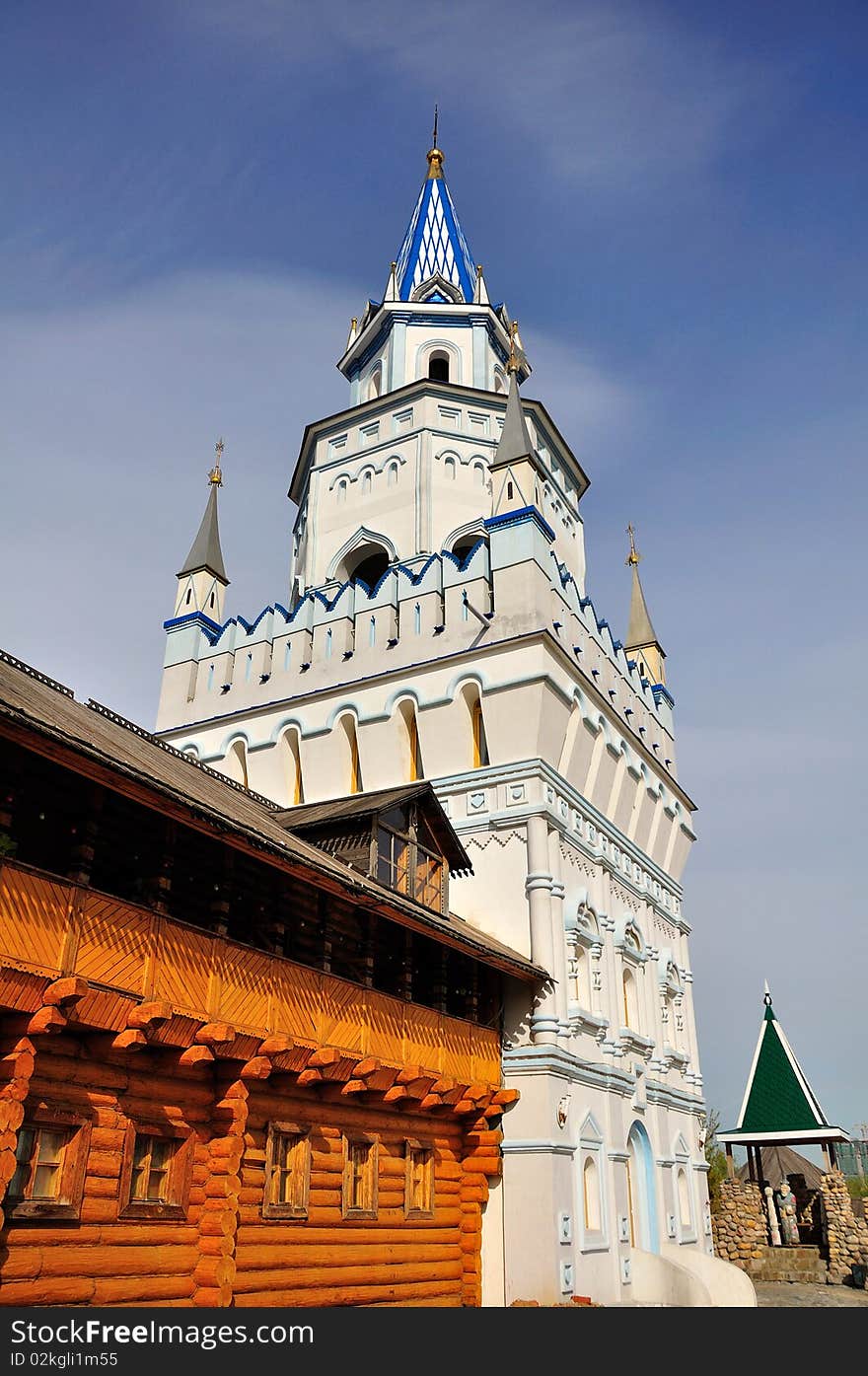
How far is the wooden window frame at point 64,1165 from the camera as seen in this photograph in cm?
971

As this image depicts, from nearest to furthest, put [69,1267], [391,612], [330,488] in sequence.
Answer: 1. [69,1267]
2. [391,612]
3. [330,488]

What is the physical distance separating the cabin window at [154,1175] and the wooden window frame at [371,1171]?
3026 millimetres

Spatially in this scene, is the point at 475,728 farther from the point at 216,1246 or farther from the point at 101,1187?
the point at 101,1187

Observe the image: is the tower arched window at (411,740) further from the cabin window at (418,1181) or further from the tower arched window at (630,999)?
the cabin window at (418,1181)

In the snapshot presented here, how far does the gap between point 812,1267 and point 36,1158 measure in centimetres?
2710

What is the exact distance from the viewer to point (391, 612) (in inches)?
885

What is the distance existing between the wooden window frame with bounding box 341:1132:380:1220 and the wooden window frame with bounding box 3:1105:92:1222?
4.59 m

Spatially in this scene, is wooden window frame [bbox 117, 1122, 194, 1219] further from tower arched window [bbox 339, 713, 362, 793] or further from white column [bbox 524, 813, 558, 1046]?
tower arched window [bbox 339, 713, 362, 793]

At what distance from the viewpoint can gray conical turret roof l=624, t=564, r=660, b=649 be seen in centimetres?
2991

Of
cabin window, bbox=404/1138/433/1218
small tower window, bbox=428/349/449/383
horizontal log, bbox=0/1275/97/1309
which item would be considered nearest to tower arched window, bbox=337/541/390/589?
small tower window, bbox=428/349/449/383

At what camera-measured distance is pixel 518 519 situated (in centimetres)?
2128
